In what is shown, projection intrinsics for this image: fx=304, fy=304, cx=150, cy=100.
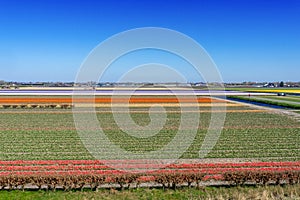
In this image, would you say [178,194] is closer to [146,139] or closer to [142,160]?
[142,160]

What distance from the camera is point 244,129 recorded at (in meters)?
27.3

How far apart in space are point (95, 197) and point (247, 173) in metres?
6.45

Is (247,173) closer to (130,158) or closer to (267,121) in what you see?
(130,158)

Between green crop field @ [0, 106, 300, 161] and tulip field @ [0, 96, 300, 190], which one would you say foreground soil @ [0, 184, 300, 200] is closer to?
tulip field @ [0, 96, 300, 190]

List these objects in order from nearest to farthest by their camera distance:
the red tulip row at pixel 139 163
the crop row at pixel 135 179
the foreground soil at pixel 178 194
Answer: the foreground soil at pixel 178 194, the crop row at pixel 135 179, the red tulip row at pixel 139 163

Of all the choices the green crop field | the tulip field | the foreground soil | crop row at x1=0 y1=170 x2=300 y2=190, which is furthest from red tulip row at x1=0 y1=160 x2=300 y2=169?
the foreground soil

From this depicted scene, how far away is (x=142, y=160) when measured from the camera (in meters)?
17.1

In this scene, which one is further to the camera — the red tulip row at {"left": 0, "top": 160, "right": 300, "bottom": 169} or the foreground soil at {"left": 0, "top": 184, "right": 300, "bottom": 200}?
the red tulip row at {"left": 0, "top": 160, "right": 300, "bottom": 169}

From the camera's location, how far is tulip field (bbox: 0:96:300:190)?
500 inches

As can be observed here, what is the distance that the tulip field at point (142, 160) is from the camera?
12695 mm

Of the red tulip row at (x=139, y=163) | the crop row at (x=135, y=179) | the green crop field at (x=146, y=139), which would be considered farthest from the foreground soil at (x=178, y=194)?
the green crop field at (x=146, y=139)

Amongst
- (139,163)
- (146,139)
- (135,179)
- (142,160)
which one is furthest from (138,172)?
(146,139)

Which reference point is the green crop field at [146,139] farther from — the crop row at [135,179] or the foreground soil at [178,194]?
the foreground soil at [178,194]

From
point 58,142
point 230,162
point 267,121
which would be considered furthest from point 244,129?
point 58,142
